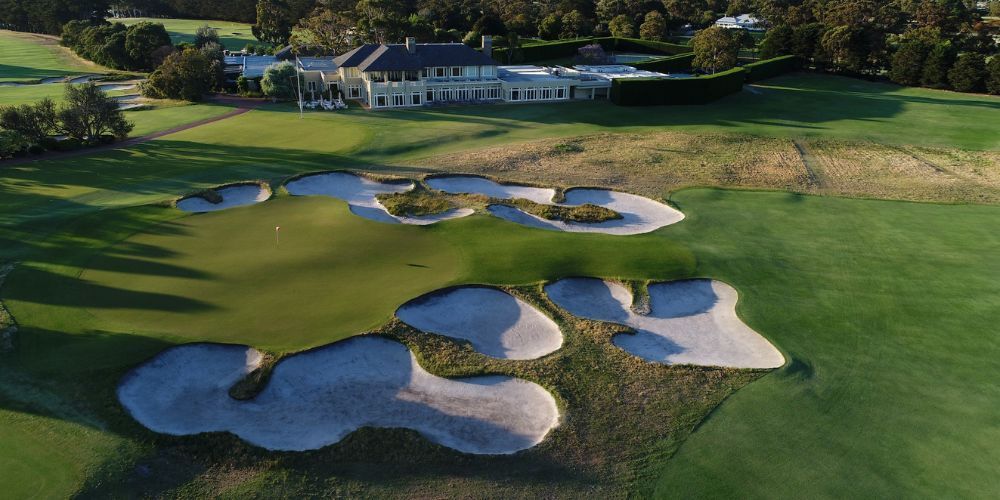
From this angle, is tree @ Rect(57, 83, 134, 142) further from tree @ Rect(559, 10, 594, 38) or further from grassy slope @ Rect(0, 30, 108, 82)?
tree @ Rect(559, 10, 594, 38)

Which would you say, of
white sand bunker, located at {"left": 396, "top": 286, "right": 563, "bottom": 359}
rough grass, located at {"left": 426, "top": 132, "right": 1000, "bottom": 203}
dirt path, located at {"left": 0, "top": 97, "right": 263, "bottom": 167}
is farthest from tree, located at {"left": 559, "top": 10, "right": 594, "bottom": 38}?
white sand bunker, located at {"left": 396, "top": 286, "right": 563, "bottom": 359}

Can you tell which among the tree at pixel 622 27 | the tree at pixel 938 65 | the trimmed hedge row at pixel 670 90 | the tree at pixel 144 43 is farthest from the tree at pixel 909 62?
the tree at pixel 144 43

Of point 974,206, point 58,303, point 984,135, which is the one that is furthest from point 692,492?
point 984,135

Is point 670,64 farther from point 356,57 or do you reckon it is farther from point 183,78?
point 183,78

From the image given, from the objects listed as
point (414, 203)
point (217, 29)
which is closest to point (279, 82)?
point (414, 203)

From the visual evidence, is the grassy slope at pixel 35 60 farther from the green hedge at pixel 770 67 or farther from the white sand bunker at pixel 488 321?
the green hedge at pixel 770 67

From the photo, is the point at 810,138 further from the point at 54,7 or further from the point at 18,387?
the point at 54,7
